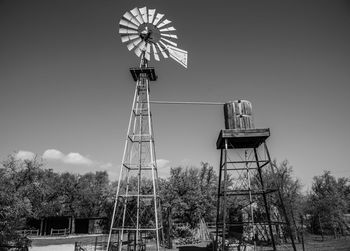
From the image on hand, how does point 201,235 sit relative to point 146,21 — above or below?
below

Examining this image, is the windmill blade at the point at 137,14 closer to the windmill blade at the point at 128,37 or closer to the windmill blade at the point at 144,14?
the windmill blade at the point at 144,14

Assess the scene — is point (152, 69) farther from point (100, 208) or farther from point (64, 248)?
point (100, 208)

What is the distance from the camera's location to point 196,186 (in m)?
34.1

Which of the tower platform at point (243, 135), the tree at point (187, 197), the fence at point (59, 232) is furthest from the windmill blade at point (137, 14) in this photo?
the fence at point (59, 232)

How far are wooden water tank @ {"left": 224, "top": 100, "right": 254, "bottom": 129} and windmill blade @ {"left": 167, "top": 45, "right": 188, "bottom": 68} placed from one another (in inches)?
151

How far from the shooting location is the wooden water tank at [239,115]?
1303 cm

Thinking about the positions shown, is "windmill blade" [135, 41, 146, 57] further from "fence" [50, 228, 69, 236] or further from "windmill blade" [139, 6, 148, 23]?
"fence" [50, 228, 69, 236]

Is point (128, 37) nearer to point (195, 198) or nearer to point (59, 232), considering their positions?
point (195, 198)

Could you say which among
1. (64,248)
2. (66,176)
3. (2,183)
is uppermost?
(66,176)

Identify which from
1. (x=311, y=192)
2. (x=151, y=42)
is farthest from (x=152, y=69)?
(x=311, y=192)

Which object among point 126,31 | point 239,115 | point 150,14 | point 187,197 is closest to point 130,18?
point 126,31

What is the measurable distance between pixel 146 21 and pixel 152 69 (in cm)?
294

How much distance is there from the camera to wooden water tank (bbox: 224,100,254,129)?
13.0 metres

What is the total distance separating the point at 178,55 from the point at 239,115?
532 cm
